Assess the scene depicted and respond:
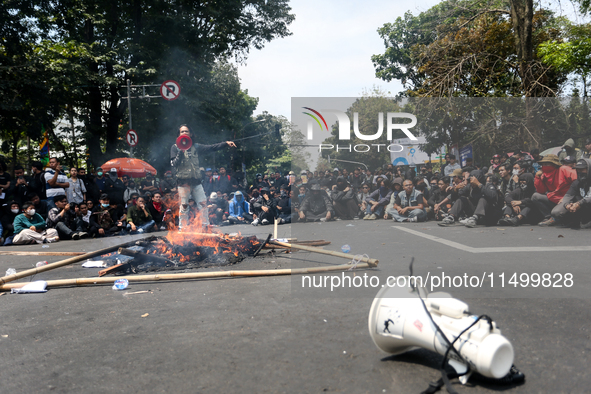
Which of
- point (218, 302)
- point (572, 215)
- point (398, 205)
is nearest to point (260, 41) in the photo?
point (398, 205)

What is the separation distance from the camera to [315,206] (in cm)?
1540

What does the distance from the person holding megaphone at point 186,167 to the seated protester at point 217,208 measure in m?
6.56

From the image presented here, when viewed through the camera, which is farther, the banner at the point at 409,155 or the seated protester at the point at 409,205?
the banner at the point at 409,155

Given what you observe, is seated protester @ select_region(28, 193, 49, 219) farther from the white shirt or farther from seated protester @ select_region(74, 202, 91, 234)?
seated protester @ select_region(74, 202, 91, 234)

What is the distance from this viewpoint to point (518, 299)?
13.9 ft

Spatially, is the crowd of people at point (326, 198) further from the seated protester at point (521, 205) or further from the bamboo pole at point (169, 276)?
the bamboo pole at point (169, 276)

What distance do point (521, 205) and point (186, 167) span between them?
822 cm

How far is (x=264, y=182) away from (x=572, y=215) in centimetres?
1239

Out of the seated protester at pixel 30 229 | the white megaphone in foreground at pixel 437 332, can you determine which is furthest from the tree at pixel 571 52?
the seated protester at pixel 30 229

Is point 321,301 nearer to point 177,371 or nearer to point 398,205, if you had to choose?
A: point 177,371

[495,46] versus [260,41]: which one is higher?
[260,41]

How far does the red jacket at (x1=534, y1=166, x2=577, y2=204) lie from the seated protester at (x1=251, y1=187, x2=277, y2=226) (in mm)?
8226

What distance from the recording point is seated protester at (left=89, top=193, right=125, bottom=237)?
496 inches

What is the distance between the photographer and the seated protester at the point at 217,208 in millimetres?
15859
